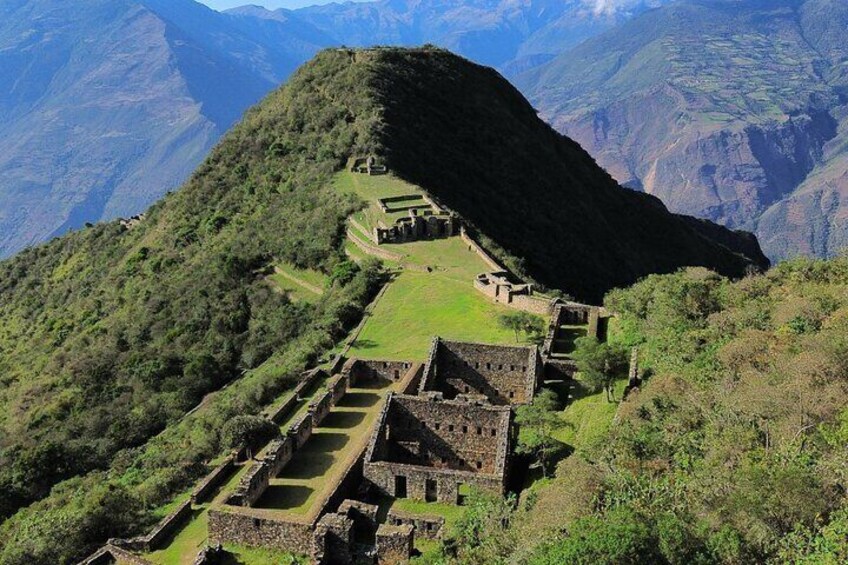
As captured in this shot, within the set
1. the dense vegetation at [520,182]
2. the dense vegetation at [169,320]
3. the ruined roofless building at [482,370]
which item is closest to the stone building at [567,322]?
the ruined roofless building at [482,370]

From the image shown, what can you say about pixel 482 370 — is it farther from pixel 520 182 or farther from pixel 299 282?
pixel 520 182

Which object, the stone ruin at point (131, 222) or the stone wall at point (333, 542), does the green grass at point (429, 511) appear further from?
the stone ruin at point (131, 222)

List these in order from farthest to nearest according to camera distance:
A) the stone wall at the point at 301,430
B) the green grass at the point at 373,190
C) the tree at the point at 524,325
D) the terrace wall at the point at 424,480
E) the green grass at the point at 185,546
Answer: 1. the green grass at the point at 373,190
2. the tree at the point at 524,325
3. the stone wall at the point at 301,430
4. the terrace wall at the point at 424,480
5. the green grass at the point at 185,546

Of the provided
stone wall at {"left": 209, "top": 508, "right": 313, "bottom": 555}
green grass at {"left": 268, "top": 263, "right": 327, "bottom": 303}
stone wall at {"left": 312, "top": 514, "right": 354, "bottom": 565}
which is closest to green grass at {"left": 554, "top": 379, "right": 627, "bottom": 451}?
stone wall at {"left": 312, "top": 514, "right": 354, "bottom": 565}

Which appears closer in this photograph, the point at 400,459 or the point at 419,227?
the point at 400,459

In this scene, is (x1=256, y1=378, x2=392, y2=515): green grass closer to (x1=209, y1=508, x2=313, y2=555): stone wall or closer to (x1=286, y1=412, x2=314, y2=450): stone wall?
(x1=286, y1=412, x2=314, y2=450): stone wall

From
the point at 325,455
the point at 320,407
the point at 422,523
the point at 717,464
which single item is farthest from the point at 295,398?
the point at 717,464
